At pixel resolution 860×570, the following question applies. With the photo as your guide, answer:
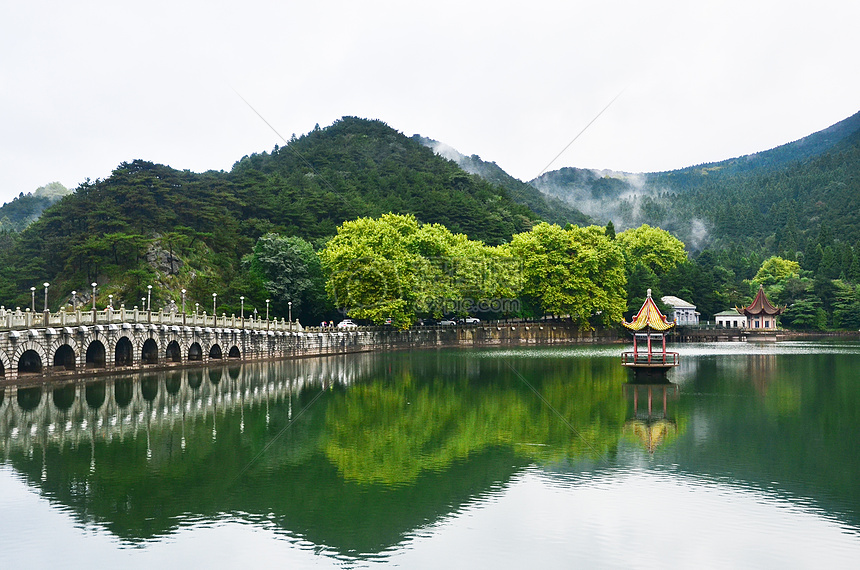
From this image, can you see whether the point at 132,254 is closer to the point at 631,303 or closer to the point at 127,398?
the point at 127,398

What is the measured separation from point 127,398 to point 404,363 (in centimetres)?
2680

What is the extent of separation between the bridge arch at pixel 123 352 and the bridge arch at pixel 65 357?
354 centimetres

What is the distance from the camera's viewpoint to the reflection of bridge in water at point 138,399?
2944 cm

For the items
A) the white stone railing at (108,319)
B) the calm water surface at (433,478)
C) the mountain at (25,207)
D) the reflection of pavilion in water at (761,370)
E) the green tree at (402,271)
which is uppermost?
the mountain at (25,207)

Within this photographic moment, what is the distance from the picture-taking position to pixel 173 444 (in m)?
27.2

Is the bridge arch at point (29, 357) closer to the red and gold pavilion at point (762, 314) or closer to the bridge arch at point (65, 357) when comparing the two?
the bridge arch at point (65, 357)

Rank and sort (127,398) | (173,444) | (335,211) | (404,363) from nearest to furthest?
1. (173,444)
2. (127,398)
3. (404,363)
4. (335,211)

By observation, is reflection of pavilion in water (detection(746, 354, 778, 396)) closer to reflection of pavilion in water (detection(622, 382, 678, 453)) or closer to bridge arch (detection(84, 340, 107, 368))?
reflection of pavilion in water (detection(622, 382, 678, 453))

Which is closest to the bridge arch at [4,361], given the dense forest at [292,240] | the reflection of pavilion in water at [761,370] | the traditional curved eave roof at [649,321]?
the dense forest at [292,240]

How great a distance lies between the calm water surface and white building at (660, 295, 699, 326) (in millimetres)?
70359

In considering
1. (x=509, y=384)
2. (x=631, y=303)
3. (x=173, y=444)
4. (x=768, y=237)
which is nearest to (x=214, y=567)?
(x=173, y=444)

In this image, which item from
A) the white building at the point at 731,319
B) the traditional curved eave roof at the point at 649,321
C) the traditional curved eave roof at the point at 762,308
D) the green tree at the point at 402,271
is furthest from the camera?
the white building at the point at 731,319

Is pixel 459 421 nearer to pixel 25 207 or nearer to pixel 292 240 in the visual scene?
pixel 292 240

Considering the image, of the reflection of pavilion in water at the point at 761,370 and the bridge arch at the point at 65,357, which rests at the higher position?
the bridge arch at the point at 65,357
